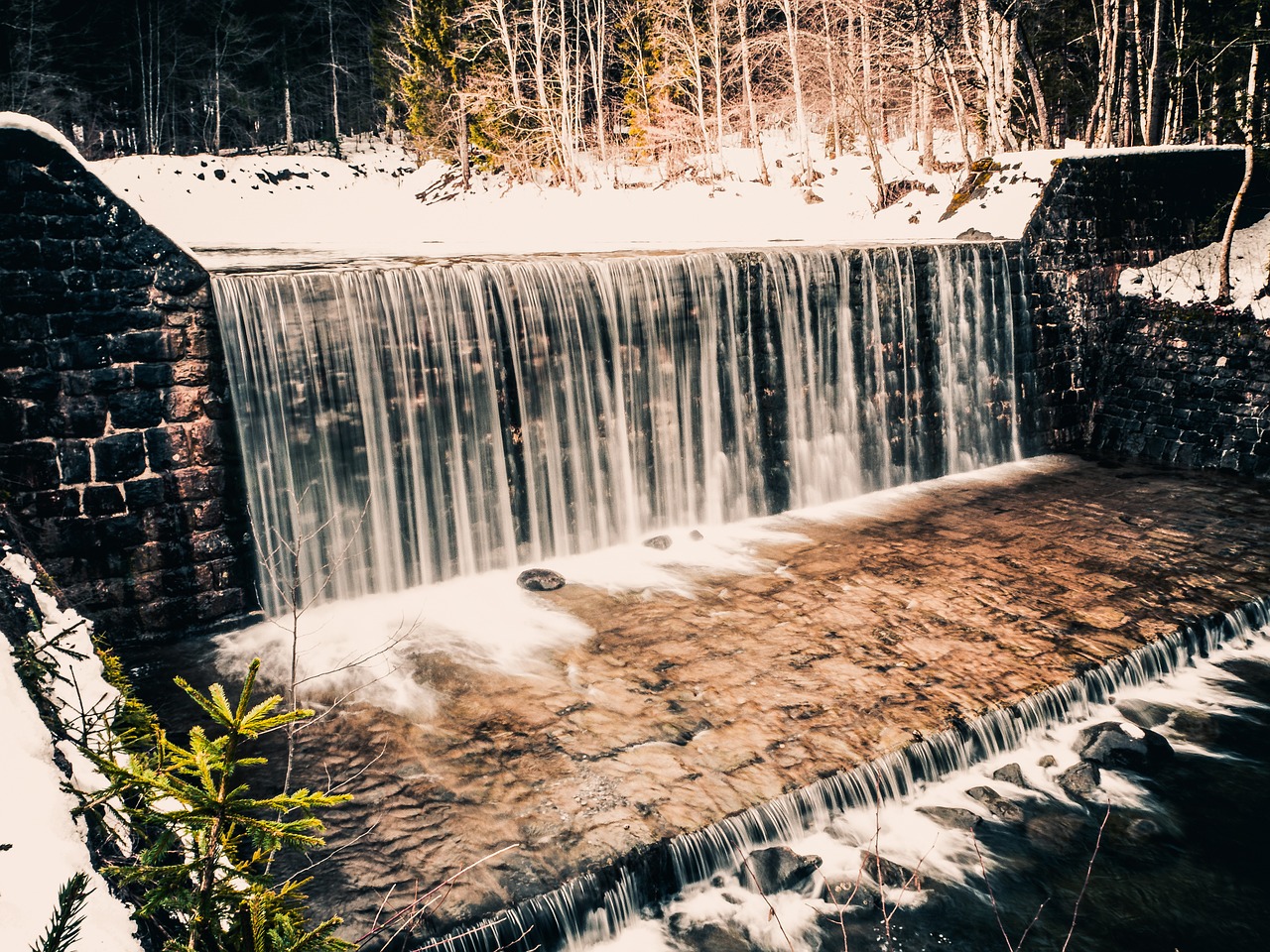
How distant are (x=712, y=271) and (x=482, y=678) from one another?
212 inches

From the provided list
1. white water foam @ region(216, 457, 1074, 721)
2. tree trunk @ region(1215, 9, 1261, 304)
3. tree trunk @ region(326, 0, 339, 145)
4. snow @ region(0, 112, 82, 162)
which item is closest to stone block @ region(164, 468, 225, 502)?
white water foam @ region(216, 457, 1074, 721)

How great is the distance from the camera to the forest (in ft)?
58.4

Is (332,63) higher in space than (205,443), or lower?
higher

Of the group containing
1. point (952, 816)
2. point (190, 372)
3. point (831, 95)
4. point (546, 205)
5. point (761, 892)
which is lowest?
point (952, 816)

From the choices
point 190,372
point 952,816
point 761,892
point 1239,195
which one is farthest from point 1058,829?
point 1239,195

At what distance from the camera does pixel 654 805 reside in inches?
187

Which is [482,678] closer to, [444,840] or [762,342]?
[444,840]

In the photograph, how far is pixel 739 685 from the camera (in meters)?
5.98

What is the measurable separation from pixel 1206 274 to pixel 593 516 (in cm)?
1051

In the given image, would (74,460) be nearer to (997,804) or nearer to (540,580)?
(540,580)

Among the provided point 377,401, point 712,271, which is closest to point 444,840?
point 377,401

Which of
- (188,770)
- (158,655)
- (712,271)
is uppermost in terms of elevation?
(712,271)

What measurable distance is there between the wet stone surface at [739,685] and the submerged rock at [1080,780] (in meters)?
0.57

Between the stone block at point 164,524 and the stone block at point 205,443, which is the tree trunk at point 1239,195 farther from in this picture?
the stone block at point 164,524
